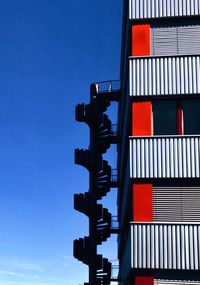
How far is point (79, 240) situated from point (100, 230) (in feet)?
8.26

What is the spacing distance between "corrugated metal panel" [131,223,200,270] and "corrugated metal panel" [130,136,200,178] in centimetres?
191

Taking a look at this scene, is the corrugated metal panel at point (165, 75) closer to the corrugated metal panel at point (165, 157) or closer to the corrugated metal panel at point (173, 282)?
the corrugated metal panel at point (165, 157)

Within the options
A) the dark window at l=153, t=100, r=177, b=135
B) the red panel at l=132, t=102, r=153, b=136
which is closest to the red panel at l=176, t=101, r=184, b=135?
the dark window at l=153, t=100, r=177, b=135

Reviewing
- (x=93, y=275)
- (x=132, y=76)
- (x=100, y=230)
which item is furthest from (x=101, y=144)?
(x=132, y=76)

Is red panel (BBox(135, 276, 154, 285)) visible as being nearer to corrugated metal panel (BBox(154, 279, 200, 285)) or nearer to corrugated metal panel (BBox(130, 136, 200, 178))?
corrugated metal panel (BBox(154, 279, 200, 285))

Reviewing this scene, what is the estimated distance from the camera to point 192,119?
61.8ft

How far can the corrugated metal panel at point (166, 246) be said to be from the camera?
687 inches

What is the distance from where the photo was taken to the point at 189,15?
66.2 feet

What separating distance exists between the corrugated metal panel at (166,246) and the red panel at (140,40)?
6.97m

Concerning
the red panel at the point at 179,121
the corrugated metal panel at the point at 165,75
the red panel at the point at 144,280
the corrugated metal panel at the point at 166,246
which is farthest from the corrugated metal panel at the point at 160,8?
the red panel at the point at 144,280

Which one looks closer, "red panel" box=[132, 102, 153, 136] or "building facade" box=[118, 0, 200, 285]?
"building facade" box=[118, 0, 200, 285]

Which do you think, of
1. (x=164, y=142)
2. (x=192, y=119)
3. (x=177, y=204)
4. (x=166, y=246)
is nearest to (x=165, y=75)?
(x=192, y=119)

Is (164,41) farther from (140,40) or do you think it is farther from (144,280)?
(144,280)

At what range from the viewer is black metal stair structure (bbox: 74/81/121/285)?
A: 1184 inches
